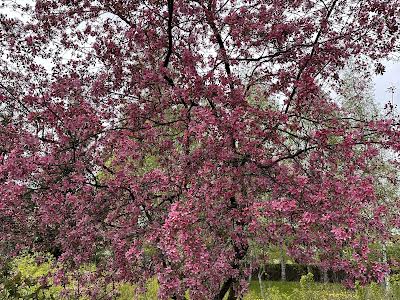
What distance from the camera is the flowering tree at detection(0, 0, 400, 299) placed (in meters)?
4.28

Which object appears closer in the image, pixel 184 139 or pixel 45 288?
pixel 184 139

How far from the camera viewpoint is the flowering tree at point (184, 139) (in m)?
4.28

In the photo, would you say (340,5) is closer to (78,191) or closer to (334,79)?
(334,79)

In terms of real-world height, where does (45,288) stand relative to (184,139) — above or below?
below

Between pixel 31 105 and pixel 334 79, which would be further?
pixel 334 79

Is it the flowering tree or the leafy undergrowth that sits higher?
the flowering tree

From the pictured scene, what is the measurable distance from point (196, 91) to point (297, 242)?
2.02 metres

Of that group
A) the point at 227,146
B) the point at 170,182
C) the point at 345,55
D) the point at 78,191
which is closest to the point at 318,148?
the point at 227,146

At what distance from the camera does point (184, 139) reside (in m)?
4.59

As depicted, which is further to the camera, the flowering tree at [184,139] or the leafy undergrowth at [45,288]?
the leafy undergrowth at [45,288]

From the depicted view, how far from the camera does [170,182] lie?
4.66 m

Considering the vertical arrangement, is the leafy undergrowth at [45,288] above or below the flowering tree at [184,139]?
below

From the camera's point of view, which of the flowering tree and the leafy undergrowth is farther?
the leafy undergrowth

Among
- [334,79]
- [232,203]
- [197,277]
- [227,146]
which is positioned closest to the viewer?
[197,277]
